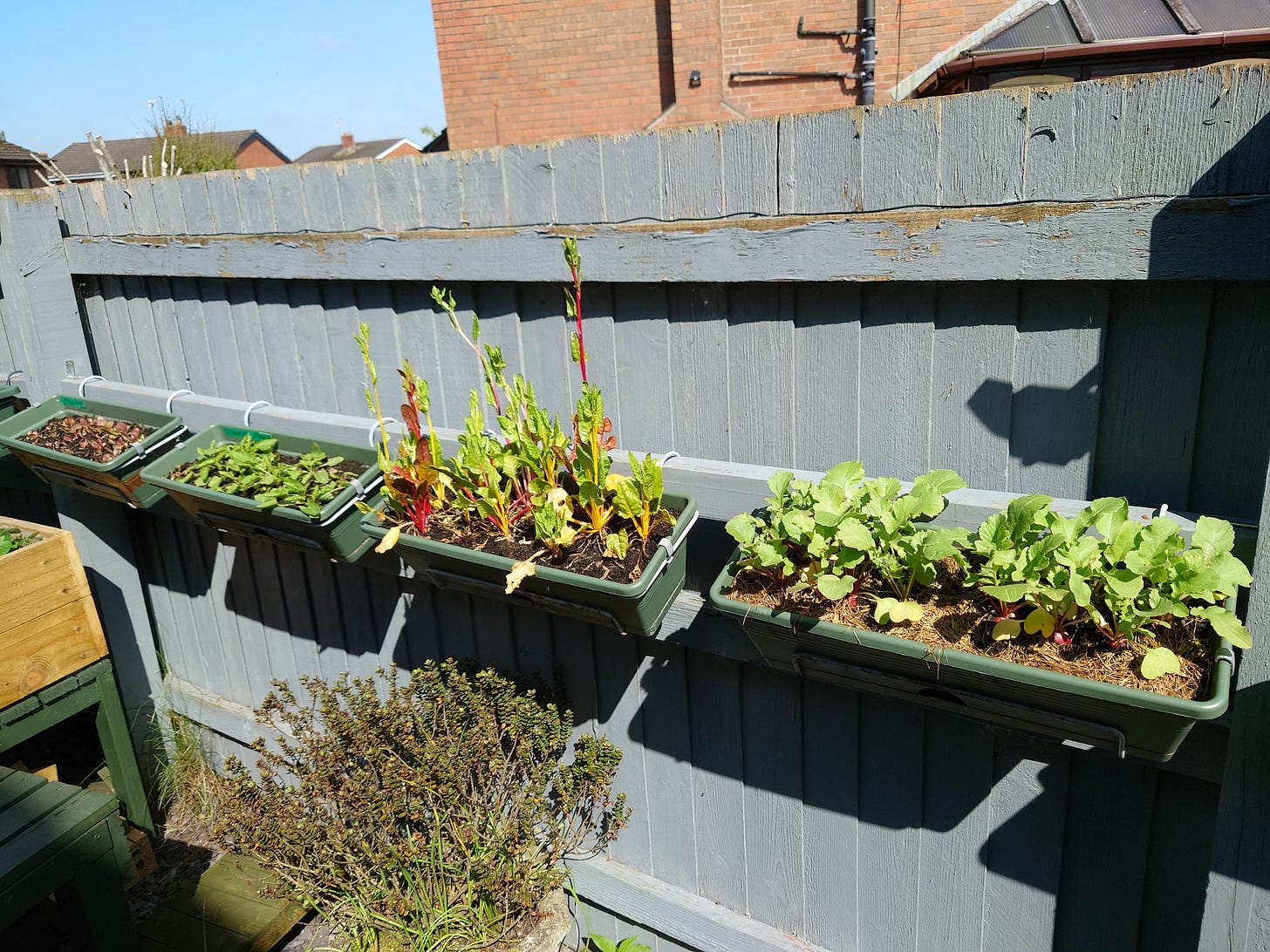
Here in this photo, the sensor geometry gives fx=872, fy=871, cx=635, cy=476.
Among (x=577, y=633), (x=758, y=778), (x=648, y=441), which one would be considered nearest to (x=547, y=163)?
(x=648, y=441)

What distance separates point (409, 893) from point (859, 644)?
1688mm

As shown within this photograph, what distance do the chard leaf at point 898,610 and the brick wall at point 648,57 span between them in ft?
30.3

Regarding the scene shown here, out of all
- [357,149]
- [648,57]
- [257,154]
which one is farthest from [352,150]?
[648,57]

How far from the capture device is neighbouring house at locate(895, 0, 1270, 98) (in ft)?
21.1

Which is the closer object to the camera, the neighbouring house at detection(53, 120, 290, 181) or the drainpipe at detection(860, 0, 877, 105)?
the drainpipe at detection(860, 0, 877, 105)

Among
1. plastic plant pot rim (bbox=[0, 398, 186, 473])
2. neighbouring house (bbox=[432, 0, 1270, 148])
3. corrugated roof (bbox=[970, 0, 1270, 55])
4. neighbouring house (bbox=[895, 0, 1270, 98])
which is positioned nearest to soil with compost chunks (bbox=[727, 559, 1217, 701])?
plastic plant pot rim (bbox=[0, 398, 186, 473])

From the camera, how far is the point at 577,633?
96.0 inches

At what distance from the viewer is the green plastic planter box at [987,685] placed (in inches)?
50.9

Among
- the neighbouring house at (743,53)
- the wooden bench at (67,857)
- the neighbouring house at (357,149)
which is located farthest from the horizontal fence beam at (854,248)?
the neighbouring house at (357,149)

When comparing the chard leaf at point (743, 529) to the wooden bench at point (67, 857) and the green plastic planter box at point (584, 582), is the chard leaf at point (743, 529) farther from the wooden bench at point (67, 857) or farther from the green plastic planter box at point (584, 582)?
the wooden bench at point (67, 857)

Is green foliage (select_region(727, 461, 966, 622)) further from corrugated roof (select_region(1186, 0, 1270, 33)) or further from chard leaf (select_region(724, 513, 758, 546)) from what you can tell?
corrugated roof (select_region(1186, 0, 1270, 33))

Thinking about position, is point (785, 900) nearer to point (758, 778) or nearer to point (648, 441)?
point (758, 778)

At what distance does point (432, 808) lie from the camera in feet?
8.18

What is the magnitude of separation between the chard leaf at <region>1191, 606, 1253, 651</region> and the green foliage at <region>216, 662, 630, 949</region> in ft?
5.05
